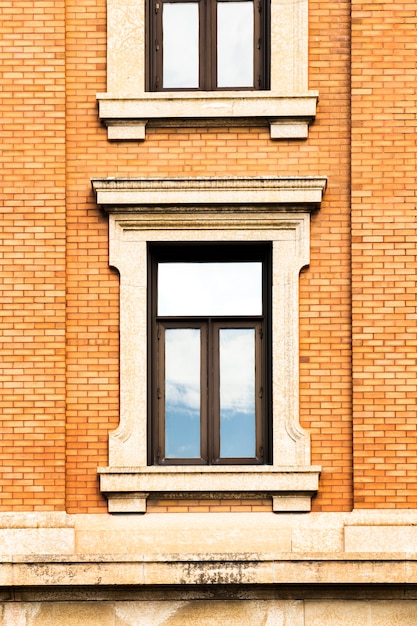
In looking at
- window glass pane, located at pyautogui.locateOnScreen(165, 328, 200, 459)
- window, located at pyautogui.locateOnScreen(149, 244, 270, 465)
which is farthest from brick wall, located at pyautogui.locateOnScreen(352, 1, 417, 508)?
window glass pane, located at pyautogui.locateOnScreen(165, 328, 200, 459)

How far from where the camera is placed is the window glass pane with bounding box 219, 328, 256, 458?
1087cm

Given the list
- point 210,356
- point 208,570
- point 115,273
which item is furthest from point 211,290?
point 208,570

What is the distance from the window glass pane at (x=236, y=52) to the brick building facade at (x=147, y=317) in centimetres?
31

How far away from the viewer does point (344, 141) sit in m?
10.9

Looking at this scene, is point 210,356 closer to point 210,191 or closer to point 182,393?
point 182,393

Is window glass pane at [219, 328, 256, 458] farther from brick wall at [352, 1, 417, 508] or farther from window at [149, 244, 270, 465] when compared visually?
brick wall at [352, 1, 417, 508]

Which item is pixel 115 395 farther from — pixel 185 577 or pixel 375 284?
pixel 375 284

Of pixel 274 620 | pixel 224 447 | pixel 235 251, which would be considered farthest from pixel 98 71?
pixel 274 620

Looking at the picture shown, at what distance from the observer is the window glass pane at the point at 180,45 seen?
36.9 feet

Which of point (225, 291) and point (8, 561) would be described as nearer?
point (8, 561)

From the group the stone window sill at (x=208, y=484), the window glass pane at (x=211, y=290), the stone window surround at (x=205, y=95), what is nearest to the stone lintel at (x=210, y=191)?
the stone window surround at (x=205, y=95)

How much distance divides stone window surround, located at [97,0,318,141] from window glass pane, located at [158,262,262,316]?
132 cm

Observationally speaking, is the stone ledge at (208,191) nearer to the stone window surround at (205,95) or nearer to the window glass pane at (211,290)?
the stone window surround at (205,95)

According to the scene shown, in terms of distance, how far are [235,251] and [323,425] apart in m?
1.88
